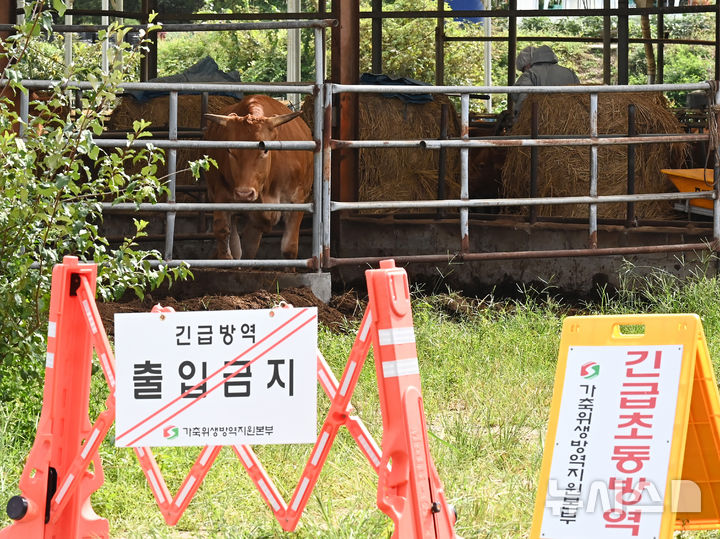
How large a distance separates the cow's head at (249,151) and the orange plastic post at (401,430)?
17.1 ft

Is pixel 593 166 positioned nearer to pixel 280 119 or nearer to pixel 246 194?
pixel 280 119

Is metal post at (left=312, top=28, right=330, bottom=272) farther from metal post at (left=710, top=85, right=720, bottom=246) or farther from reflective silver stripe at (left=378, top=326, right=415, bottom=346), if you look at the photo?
reflective silver stripe at (left=378, top=326, right=415, bottom=346)

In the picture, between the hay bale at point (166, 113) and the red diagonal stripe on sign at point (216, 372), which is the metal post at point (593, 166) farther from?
the red diagonal stripe on sign at point (216, 372)

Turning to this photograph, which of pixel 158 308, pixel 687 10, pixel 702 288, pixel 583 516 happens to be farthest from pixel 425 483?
pixel 687 10

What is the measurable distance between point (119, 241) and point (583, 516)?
284 inches

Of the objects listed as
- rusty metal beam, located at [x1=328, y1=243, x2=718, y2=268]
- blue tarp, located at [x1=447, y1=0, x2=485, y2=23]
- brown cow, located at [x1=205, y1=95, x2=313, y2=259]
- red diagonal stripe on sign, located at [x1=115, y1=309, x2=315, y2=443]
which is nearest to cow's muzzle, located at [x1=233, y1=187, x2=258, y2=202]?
brown cow, located at [x1=205, y1=95, x2=313, y2=259]

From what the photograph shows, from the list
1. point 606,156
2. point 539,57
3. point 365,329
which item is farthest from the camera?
point 539,57

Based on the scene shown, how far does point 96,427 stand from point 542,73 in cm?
985

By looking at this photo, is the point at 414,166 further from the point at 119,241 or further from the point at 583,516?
the point at 583,516

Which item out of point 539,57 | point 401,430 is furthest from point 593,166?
point 401,430

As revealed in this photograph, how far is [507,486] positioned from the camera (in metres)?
4.10

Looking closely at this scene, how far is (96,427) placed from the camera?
11.1ft

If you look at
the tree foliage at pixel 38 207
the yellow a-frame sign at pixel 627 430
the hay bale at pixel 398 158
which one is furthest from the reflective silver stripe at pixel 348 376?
the hay bale at pixel 398 158

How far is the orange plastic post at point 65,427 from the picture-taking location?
3438 millimetres
